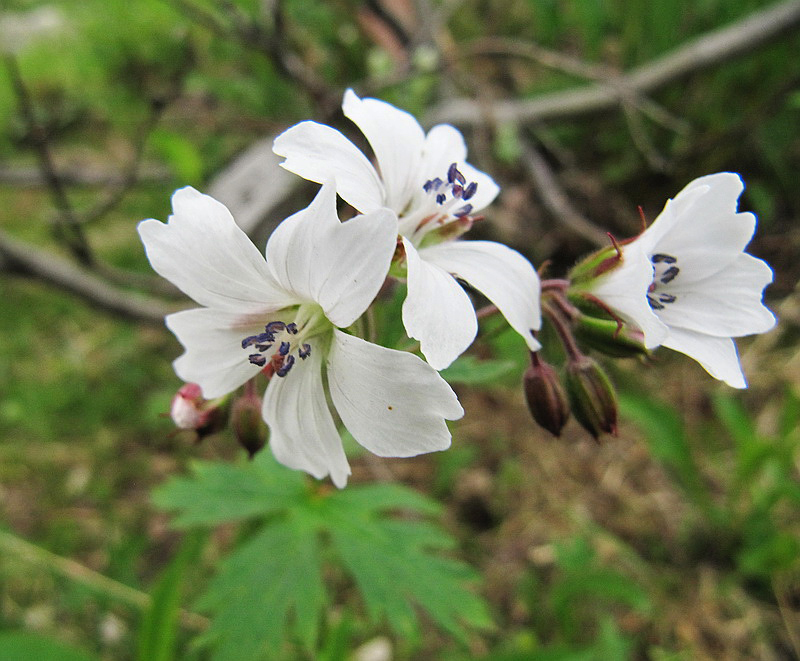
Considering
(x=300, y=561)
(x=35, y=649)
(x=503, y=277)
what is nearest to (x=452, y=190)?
(x=503, y=277)

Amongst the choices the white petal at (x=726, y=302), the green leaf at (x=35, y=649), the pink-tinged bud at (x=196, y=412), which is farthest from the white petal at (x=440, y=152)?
the green leaf at (x=35, y=649)

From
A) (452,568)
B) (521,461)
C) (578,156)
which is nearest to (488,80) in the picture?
(578,156)

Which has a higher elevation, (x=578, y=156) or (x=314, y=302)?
(x=314, y=302)

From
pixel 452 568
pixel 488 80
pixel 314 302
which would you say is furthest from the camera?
pixel 488 80

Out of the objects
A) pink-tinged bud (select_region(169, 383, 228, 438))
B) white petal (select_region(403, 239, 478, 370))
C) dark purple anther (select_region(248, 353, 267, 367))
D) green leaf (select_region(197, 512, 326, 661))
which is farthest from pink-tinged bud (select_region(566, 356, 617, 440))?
green leaf (select_region(197, 512, 326, 661))

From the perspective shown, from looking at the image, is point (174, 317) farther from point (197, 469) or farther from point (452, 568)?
point (452, 568)
